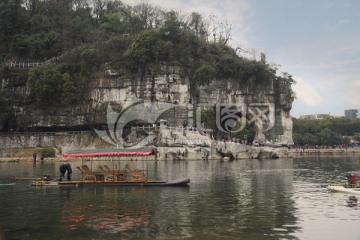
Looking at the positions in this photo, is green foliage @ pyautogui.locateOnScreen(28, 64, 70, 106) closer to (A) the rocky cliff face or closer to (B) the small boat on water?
(A) the rocky cliff face

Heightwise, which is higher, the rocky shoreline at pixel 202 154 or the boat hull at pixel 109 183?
the rocky shoreline at pixel 202 154

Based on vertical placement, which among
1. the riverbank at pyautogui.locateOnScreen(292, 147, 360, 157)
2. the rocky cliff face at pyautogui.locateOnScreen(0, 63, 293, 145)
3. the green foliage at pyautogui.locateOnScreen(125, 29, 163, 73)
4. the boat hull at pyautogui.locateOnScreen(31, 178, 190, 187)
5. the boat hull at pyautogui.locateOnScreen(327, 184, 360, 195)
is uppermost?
the green foliage at pyautogui.locateOnScreen(125, 29, 163, 73)

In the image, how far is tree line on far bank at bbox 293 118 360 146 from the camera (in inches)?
4799

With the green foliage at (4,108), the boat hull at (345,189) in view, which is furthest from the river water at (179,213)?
the green foliage at (4,108)

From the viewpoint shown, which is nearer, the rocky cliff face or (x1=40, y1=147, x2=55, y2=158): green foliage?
(x1=40, y1=147, x2=55, y2=158): green foliage

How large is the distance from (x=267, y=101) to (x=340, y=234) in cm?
7728

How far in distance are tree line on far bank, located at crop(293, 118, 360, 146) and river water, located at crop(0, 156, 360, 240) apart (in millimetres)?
96786

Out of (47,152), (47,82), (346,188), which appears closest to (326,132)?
(47,82)

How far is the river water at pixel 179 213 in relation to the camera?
51.8 feet

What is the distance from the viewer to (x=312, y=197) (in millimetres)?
25188

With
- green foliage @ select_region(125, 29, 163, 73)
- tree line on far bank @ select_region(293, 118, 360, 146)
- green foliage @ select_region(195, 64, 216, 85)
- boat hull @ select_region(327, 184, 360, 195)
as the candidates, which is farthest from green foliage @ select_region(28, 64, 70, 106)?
tree line on far bank @ select_region(293, 118, 360, 146)

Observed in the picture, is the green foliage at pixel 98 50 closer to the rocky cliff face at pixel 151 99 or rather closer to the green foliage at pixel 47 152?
the rocky cliff face at pixel 151 99

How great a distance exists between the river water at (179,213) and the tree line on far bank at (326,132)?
96.8 m

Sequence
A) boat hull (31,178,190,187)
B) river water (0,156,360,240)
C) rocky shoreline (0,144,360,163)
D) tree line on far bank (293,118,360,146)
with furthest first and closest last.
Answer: tree line on far bank (293,118,360,146) → rocky shoreline (0,144,360,163) → boat hull (31,178,190,187) → river water (0,156,360,240)
